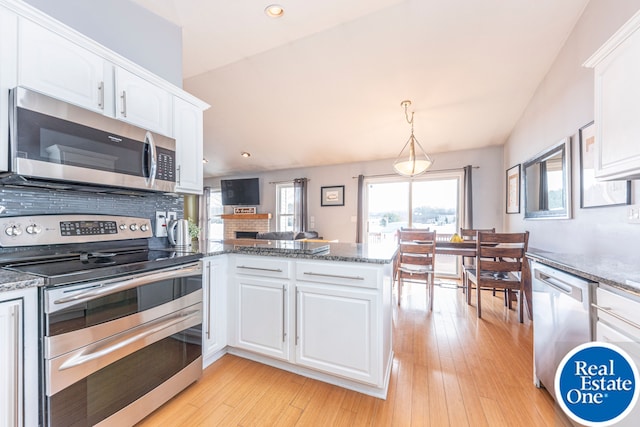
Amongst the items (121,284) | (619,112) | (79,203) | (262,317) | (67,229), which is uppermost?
(619,112)

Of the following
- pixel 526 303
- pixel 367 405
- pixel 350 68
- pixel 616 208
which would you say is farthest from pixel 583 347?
pixel 350 68

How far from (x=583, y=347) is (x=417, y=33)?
9.51 ft

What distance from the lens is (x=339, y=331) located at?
1651 millimetres

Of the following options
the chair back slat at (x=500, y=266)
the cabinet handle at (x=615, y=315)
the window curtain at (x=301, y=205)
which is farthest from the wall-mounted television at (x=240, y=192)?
the cabinet handle at (x=615, y=315)

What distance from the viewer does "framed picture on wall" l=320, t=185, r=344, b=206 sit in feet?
19.5

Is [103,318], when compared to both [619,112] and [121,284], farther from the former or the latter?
[619,112]

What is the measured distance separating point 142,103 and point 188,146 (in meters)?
0.45

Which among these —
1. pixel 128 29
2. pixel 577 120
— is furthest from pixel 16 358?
pixel 577 120

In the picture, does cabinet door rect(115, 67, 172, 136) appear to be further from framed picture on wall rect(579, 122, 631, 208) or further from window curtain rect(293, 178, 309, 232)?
window curtain rect(293, 178, 309, 232)

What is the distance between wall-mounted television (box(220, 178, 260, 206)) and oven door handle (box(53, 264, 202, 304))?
5.33 metres

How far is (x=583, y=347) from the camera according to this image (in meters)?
1.20

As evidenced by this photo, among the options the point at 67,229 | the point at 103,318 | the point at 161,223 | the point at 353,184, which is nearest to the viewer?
the point at 103,318

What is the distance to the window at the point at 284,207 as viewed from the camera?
6.70 meters

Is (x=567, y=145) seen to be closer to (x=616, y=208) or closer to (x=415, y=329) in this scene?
(x=616, y=208)
